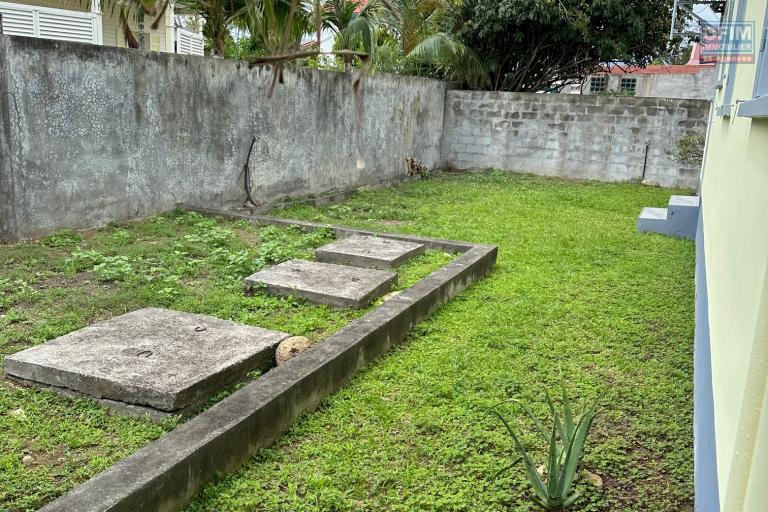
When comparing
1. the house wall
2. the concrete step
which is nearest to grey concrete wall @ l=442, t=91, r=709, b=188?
the concrete step

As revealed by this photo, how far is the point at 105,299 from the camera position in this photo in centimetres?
420

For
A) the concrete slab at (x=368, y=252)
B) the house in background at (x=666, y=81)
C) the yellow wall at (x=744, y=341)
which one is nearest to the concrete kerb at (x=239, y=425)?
the concrete slab at (x=368, y=252)

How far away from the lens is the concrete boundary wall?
5.55m

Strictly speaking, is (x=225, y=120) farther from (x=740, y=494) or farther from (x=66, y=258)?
(x=740, y=494)

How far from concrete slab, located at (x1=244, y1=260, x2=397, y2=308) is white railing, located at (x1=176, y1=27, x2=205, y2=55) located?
364 inches

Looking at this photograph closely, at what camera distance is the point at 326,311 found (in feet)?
14.2

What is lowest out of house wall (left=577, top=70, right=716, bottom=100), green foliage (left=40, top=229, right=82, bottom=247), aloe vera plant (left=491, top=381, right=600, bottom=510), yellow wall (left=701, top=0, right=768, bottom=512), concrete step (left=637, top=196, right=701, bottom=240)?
aloe vera plant (left=491, top=381, right=600, bottom=510)

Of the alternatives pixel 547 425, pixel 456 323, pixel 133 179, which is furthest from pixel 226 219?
pixel 547 425

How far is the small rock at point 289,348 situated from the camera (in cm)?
342

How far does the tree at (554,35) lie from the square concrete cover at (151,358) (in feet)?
34.7

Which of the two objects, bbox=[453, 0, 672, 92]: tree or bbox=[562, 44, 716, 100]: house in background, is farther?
bbox=[562, 44, 716, 100]: house in background

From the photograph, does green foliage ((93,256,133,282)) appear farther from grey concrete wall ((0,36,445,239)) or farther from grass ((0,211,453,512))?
grey concrete wall ((0,36,445,239))

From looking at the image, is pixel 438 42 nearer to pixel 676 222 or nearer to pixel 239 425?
pixel 676 222

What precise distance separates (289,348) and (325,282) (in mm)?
1340
